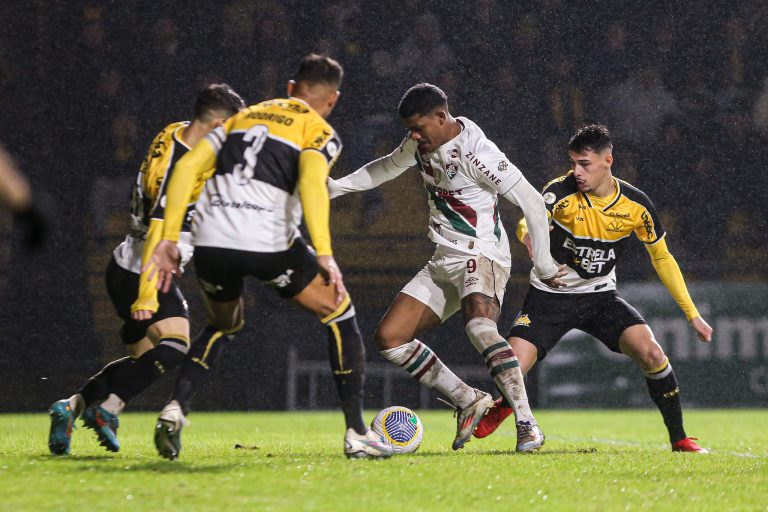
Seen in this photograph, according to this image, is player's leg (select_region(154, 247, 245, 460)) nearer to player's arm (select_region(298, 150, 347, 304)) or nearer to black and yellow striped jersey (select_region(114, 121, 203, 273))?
player's arm (select_region(298, 150, 347, 304))

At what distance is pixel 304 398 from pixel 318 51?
3.71 meters

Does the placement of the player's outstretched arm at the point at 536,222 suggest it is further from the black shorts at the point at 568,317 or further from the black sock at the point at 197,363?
the black sock at the point at 197,363

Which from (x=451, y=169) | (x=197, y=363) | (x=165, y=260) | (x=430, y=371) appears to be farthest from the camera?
(x=430, y=371)

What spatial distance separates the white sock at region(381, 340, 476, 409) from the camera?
5449 mm

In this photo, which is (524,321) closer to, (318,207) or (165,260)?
(318,207)

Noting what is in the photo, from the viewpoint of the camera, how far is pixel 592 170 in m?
5.91

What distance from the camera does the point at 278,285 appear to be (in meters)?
4.44

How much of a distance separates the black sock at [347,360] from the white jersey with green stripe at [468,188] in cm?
112

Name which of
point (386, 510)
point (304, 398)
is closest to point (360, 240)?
point (304, 398)

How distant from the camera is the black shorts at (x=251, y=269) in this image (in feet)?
14.2

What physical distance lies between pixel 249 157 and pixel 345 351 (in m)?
0.87

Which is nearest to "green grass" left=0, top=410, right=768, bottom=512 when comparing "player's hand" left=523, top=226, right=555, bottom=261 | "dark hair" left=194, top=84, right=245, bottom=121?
"player's hand" left=523, top=226, right=555, bottom=261

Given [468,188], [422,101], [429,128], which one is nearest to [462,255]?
[468,188]

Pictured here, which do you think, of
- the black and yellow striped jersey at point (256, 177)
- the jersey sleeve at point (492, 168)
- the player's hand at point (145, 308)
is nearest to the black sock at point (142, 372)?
the player's hand at point (145, 308)
